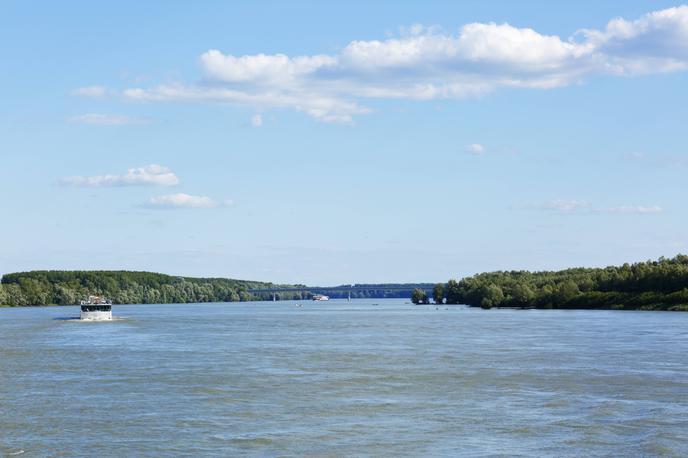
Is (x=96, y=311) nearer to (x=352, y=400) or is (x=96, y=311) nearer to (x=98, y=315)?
(x=98, y=315)

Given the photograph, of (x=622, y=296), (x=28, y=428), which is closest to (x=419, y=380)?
(x=28, y=428)

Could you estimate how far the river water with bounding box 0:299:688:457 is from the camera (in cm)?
3509

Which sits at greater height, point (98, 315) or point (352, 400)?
point (98, 315)

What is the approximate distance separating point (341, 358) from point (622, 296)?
125442 millimetres

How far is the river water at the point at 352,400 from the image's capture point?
35094mm

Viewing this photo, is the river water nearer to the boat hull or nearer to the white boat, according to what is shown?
the boat hull

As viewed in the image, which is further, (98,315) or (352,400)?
(98,315)

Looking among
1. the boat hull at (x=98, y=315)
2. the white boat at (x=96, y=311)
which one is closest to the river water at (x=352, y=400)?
the boat hull at (x=98, y=315)

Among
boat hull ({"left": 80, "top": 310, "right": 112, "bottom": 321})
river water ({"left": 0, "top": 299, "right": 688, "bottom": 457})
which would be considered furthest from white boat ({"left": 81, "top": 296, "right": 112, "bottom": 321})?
river water ({"left": 0, "top": 299, "right": 688, "bottom": 457})

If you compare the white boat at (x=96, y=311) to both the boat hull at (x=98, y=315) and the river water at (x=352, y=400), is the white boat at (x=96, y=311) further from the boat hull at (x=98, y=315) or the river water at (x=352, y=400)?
the river water at (x=352, y=400)

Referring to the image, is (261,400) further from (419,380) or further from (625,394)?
(625,394)

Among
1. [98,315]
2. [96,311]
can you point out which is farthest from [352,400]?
[96,311]

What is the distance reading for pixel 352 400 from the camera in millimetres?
46562

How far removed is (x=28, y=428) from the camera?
130 ft
